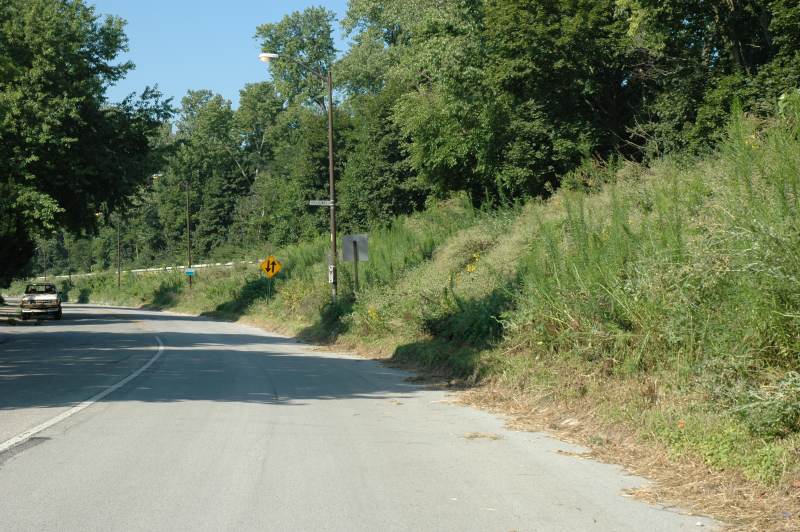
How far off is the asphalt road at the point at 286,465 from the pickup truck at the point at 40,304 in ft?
103

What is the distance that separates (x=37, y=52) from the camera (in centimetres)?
4125

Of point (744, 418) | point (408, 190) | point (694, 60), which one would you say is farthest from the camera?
point (408, 190)

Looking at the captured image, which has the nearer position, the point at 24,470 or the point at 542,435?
the point at 24,470

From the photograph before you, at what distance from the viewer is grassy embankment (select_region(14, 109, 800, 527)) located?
777 cm

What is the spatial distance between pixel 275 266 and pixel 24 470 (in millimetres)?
31874

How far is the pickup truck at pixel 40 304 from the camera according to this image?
45.0 m

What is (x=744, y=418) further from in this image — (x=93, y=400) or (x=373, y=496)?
(x=93, y=400)

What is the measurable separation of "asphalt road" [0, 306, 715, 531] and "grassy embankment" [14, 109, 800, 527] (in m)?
0.85

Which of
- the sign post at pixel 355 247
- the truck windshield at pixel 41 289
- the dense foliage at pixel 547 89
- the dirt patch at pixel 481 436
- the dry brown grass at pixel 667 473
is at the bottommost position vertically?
the dirt patch at pixel 481 436

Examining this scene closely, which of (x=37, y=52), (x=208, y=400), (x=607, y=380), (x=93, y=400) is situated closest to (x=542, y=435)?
(x=607, y=380)

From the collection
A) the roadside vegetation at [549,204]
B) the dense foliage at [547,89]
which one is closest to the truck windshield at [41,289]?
the roadside vegetation at [549,204]

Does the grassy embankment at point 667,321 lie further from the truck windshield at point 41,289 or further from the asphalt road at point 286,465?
the truck windshield at point 41,289

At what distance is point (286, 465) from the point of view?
331 inches

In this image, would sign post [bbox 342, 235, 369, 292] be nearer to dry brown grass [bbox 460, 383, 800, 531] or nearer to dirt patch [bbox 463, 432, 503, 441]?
dry brown grass [bbox 460, 383, 800, 531]
